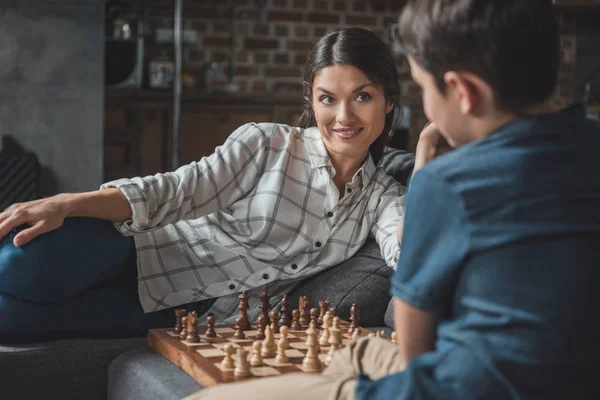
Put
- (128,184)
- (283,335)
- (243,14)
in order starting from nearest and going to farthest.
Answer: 1. (283,335)
2. (128,184)
3. (243,14)

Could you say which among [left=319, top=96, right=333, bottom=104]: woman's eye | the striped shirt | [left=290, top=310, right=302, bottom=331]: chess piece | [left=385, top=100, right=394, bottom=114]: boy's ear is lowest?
[left=290, top=310, right=302, bottom=331]: chess piece

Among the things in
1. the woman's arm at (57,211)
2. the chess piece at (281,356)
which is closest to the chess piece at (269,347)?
the chess piece at (281,356)

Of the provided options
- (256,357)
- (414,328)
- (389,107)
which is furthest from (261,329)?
(414,328)

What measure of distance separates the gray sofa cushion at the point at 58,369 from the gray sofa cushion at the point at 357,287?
487 mm

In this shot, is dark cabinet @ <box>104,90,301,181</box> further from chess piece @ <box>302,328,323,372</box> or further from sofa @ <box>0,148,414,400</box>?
chess piece @ <box>302,328,323,372</box>

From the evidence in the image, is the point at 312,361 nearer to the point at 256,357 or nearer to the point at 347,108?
the point at 256,357

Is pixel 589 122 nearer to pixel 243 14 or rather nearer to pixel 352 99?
pixel 352 99

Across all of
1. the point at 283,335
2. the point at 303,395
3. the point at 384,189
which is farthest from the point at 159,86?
the point at 303,395

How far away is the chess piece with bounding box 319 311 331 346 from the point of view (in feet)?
6.04

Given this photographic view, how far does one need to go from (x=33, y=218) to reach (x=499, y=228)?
1.20m

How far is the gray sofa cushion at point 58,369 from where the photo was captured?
182cm

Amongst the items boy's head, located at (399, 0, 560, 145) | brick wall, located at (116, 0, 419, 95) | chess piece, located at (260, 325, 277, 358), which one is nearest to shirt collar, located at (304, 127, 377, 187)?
chess piece, located at (260, 325, 277, 358)

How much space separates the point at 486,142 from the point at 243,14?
16.3 feet

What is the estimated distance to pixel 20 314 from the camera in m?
1.88
